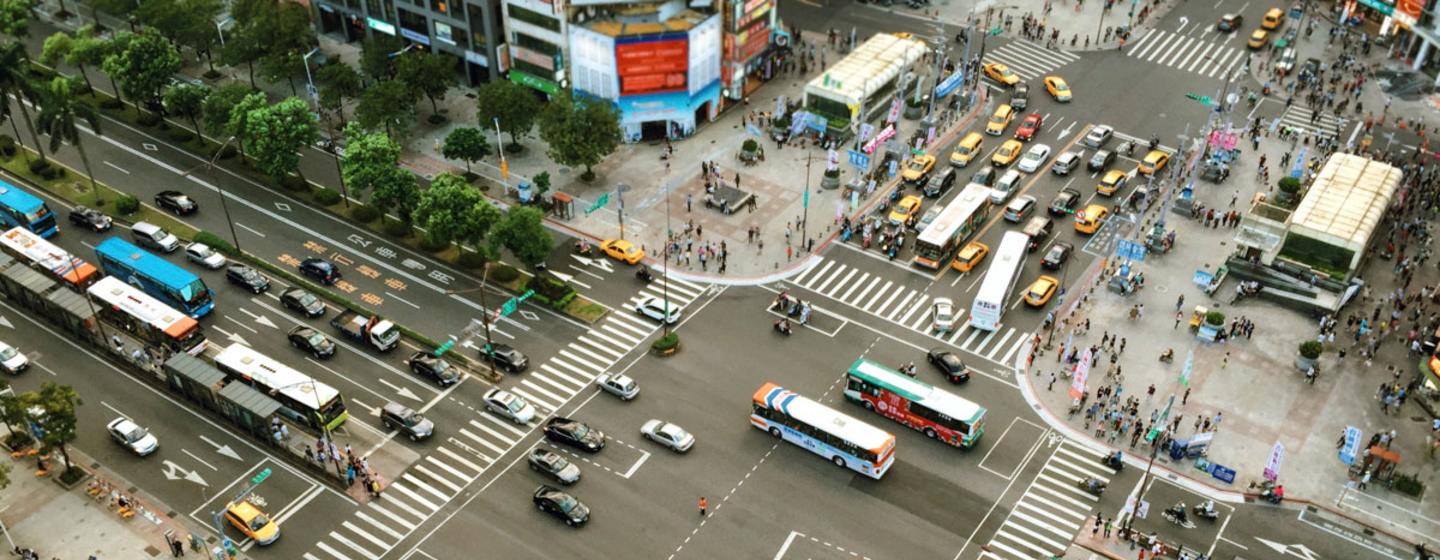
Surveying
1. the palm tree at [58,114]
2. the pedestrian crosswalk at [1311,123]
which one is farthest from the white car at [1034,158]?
the palm tree at [58,114]

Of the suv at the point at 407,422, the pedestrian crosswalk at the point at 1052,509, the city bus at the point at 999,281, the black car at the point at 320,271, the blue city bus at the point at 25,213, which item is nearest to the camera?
the pedestrian crosswalk at the point at 1052,509

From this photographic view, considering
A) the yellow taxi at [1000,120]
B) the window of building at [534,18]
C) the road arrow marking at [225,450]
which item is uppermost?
the window of building at [534,18]

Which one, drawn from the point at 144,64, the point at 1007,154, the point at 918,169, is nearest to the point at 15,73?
the point at 144,64

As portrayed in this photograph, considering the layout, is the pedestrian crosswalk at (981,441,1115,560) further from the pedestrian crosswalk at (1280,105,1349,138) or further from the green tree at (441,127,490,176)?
the green tree at (441,127,490,176)

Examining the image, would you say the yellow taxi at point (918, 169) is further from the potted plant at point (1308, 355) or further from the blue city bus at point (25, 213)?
the blue city bus at point (25, 213)

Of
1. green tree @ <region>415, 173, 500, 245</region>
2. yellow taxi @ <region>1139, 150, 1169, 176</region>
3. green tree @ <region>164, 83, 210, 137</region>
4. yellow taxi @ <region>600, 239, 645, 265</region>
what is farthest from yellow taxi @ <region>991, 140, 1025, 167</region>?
green tree @ <region>164, 83, 210, 137</region>

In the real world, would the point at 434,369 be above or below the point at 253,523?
above

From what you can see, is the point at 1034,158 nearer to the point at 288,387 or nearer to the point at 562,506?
the point at 562,506
